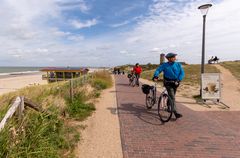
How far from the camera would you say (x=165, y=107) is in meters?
5.71

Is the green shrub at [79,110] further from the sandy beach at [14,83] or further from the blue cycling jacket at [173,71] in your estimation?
the sandy beach at [14,83]

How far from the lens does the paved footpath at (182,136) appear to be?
3.62 m

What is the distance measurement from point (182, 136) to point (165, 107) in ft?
4.67

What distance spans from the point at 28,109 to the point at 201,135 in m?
3.92

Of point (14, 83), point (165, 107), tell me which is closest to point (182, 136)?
point (165, 107)

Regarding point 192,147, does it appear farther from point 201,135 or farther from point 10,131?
point 10,131

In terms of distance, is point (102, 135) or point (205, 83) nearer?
point (102, 135)

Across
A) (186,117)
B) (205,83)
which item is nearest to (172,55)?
(186,117)

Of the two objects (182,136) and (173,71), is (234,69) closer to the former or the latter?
(173,71)

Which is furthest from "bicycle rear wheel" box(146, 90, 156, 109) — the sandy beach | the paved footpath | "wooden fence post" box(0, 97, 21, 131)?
the sandy beach

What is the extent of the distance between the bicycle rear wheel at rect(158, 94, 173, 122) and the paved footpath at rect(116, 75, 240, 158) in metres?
0.18

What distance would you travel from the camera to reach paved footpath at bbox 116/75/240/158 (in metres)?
3.62

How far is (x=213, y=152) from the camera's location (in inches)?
143

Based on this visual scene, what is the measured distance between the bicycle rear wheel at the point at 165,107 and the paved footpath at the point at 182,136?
0.59 ft
